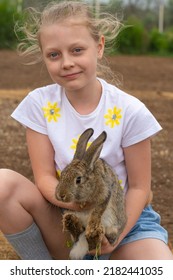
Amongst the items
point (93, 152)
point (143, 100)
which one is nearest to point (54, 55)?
point (93, 152)

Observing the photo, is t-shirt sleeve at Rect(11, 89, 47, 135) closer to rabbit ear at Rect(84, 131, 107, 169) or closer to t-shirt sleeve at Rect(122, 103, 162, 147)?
t-shirt sleeve at Rect(122, 103, 162, 147)

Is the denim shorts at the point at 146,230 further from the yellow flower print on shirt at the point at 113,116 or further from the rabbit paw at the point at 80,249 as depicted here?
the yellow flower print on shirt at the point at 113,116

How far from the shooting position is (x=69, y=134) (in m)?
2.96

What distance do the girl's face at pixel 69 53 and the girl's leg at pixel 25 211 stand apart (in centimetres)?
47

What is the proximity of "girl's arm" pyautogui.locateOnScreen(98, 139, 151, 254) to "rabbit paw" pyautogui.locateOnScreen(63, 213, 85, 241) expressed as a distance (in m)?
0.38

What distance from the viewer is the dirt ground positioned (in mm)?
4652

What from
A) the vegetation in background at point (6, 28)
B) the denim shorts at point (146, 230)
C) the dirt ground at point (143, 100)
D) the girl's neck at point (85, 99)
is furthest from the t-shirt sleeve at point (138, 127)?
the vegetation in background at point (6, 28)

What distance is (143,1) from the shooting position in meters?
23.7

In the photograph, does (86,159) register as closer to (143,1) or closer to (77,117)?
(77,117)

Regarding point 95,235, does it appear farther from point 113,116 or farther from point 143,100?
point 143,100

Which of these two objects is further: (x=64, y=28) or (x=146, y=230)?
(x=146, y=230)

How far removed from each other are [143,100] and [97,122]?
5.89 m

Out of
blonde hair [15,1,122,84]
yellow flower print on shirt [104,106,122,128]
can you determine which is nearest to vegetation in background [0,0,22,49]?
blonde hair [15,1,122,84]

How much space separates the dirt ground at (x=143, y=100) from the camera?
15.3ft
